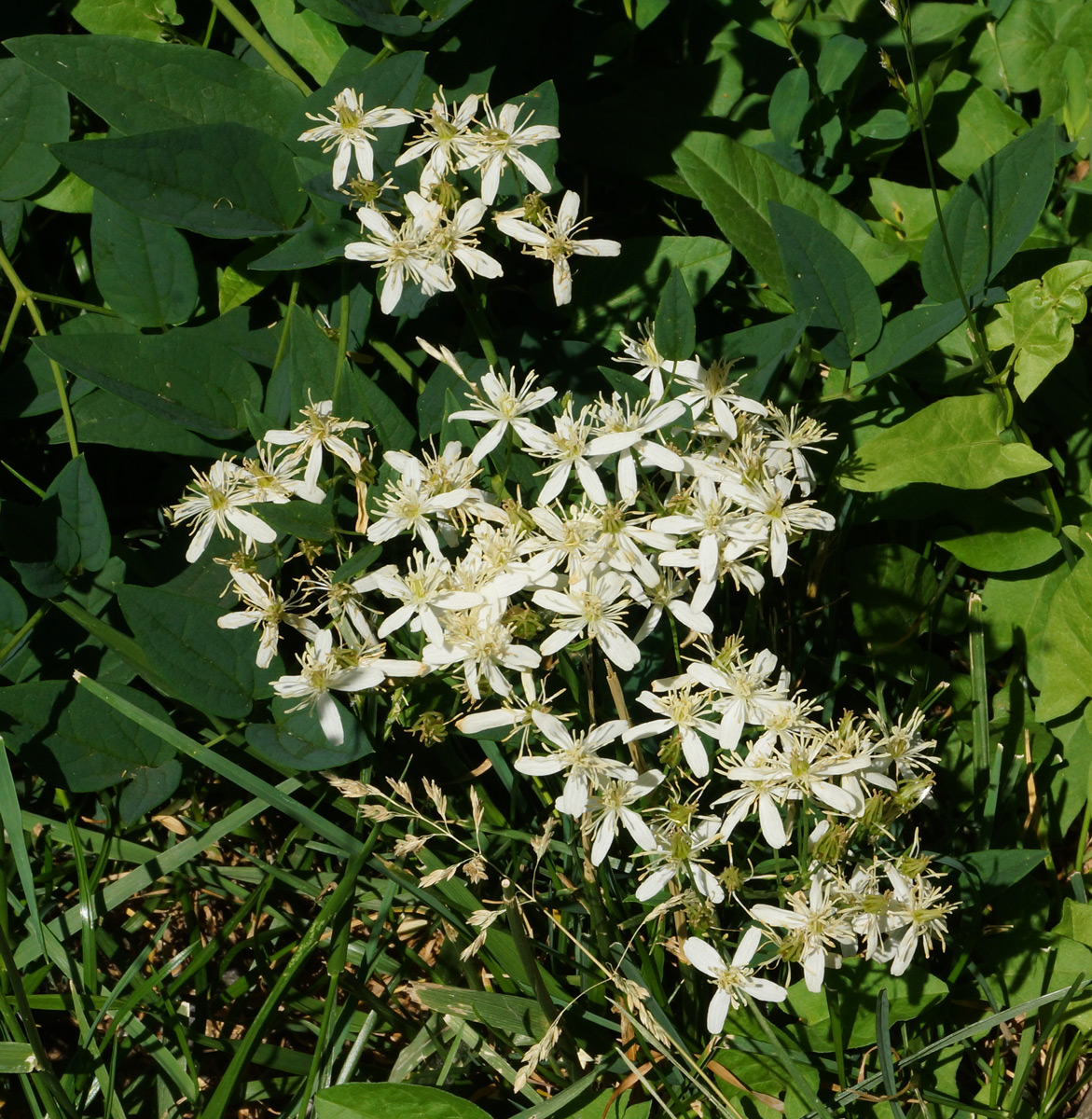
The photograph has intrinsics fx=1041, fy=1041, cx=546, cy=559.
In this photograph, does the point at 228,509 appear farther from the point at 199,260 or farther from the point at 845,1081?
the point at 845,1081

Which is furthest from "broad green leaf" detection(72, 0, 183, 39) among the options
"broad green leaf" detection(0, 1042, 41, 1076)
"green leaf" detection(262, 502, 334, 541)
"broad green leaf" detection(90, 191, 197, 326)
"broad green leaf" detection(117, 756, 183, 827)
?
"broad green leaf" detection(0, 1042, 41, 1076)

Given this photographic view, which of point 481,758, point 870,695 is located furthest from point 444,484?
point 870,695

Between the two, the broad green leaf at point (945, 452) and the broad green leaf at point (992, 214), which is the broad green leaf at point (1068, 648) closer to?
the broad green leaf at point (945, 452)

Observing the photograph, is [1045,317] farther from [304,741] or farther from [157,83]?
[157,83]

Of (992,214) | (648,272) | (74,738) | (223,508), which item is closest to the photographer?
(223,508)

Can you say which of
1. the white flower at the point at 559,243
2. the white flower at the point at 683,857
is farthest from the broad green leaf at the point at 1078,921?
the white flower at the point at 559,243

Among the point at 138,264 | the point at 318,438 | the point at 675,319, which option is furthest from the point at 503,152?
the point at 138,264
